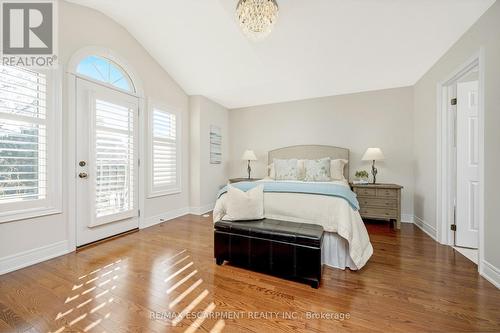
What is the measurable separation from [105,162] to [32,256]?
1.22 metres

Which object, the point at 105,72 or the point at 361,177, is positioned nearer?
the point at 105,72

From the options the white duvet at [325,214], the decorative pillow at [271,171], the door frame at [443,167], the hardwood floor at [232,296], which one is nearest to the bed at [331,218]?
the white duvet at [325,214]

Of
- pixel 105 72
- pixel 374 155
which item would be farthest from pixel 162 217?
pixel 374 155

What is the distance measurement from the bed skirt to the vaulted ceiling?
2458 mm

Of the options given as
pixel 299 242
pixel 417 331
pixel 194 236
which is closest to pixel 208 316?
pixel 299 242

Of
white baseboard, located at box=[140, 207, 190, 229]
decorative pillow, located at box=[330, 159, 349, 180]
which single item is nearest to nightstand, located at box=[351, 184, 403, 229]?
decorative pillow, located at box=[330, 159, 349, 180]

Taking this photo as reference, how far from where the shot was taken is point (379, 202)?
341cm

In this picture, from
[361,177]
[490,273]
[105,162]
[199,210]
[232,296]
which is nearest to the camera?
[232,296]

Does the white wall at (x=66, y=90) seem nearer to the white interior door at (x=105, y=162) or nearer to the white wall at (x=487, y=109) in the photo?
the white interior door at (x=105, y=162)

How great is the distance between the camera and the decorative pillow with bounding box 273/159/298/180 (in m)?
3.85

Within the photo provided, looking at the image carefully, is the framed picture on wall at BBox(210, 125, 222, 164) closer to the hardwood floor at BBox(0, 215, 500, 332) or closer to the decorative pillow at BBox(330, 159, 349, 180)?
the decorative pillow at BBox(330, 159, 349, 180)

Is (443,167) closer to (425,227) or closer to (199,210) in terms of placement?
(425,227)

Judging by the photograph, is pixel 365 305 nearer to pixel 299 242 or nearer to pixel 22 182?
pixel 299 242

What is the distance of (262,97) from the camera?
4.44 m
